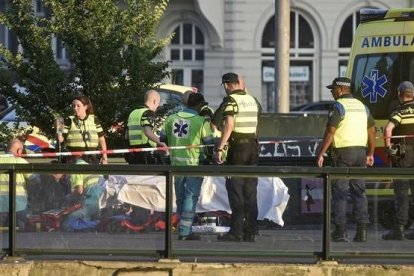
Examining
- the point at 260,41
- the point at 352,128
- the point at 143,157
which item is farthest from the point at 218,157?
the point at 260,41

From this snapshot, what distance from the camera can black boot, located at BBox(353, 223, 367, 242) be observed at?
1043 centimetres

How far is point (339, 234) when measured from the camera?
10461 millimetres

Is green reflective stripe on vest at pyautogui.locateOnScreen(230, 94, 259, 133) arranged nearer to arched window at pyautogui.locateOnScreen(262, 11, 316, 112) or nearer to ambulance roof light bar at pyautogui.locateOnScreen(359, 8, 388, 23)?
ambulance roof light bar at pyautogui.locateOnScreen(359, 8, 388, 23)

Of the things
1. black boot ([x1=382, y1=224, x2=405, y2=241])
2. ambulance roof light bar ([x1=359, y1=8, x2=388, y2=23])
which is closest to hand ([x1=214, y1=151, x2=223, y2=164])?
black boot ([x1=382, y1=224, x2=405, y2=241])

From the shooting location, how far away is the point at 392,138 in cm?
1284

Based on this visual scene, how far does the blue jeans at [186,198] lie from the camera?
10234mm

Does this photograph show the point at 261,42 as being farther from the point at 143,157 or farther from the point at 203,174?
the point at 203,174

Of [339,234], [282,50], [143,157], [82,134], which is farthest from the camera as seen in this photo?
[282,50]

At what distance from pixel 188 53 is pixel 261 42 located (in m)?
2.56

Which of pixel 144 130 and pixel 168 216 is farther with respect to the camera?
pixel 144 130

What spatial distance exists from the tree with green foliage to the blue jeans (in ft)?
16.4

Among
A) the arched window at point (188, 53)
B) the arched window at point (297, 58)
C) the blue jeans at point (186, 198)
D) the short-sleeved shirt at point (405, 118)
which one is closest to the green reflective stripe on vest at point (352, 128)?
the short-sleeved shirt at point (405, 118)

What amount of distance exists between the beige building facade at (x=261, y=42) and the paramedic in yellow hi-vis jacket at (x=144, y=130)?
81.1ft

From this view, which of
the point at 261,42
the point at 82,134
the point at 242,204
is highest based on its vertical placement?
the point at 261,42
